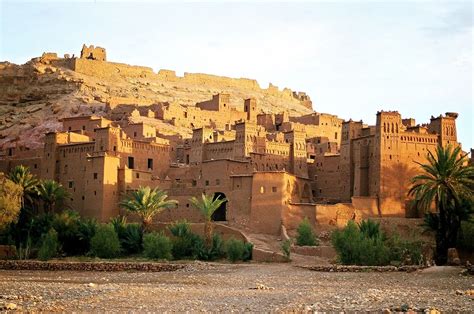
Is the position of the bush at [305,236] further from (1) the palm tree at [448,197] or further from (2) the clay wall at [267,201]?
(1) the palm tree at [448,197]

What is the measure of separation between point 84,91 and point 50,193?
2836 centimetres

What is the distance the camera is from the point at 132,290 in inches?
993

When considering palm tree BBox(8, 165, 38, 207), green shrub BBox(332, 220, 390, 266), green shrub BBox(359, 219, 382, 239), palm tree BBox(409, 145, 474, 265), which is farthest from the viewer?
palm tree BBox(8, 165, 38, 207)

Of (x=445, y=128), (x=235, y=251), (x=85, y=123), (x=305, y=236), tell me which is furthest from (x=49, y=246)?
(x=445, y=128)

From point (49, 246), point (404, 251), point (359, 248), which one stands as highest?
point (359, 248)

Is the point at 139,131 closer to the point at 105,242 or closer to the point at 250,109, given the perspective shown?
the point at 250,109

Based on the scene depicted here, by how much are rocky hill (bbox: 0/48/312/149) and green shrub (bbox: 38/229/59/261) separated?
17.9 metres

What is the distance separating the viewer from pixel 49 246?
40531mm

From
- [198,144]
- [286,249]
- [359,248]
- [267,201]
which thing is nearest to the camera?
[359,248]

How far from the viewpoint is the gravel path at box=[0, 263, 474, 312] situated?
20.5 metres

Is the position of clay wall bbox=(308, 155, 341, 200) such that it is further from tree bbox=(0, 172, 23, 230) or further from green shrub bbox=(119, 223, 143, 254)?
A: tree bbox=(0, 172, 23, 230)

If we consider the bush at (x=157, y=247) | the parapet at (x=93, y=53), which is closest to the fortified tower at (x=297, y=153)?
the bush at (x=157, y=247)

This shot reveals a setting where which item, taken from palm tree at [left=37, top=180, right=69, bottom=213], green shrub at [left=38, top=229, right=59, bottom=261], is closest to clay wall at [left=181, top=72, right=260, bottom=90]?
palm tree at [left=37, top=180, right=69, bottom=213]

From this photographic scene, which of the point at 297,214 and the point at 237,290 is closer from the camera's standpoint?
the point at 237,290
